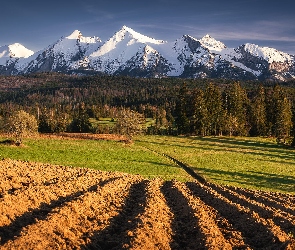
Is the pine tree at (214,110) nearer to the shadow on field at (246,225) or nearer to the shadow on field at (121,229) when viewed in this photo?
the shadow on field at (246,225)

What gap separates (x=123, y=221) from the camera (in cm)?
1708

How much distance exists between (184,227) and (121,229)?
3.14 m

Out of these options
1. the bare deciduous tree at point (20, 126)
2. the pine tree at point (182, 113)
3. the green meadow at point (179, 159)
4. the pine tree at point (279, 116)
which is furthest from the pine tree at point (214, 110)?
the bare deciduous tree at point (20, 126)

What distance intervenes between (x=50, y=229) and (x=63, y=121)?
124m

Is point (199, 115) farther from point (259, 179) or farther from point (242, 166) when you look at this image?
point (259, 179)

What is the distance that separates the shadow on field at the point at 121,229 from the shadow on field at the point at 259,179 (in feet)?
65.4

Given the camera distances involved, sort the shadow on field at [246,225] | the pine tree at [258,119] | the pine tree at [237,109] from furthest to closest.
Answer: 1. the pine tree at [258,119]
2. the pine tree at [237,109]
3. the shadow on field at [246,225]

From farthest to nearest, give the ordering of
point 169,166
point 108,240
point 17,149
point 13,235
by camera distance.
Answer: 1. point 17,149
2. point 169,166
3. point 108,240
4. point 13,235

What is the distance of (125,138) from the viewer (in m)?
75.1

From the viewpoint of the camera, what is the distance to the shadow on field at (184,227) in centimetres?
1421

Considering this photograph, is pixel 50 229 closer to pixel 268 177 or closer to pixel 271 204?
pixel 271 204

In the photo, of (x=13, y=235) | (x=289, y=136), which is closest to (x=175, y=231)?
(x=13, y=235)

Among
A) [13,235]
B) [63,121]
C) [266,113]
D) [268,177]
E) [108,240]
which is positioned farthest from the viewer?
[63,121]

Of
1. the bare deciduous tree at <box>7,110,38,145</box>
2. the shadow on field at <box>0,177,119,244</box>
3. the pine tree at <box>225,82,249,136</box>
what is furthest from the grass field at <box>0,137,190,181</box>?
the pine tree at <box>225,82,249,136</box>
